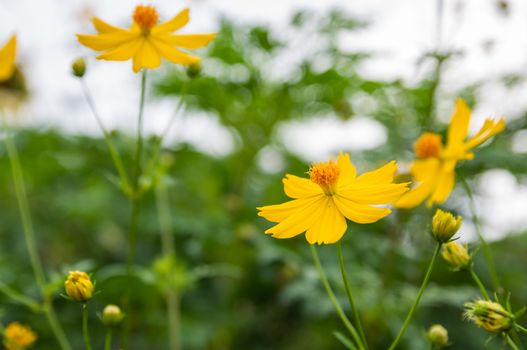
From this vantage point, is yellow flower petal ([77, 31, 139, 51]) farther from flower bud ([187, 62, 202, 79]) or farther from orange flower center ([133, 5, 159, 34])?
flower bud ([187, 62, 202, 79])

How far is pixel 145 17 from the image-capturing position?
2.93 ft

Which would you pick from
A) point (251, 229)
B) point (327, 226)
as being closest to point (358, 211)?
point (327, 226)

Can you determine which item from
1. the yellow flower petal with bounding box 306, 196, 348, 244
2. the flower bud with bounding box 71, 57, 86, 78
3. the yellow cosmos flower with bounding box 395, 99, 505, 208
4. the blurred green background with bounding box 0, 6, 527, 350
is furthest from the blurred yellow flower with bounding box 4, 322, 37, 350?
the yellow cosmos flower with bounding box 395, 99, 505, 208

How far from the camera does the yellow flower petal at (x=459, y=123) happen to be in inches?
27.2

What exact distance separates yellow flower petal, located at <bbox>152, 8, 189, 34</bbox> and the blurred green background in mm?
520

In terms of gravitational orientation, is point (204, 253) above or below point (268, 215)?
above

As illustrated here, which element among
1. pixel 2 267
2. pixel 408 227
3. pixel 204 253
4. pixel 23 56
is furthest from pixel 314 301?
pixel 23 56

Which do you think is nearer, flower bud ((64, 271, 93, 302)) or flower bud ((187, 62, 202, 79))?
flower bud ((64, 271, 93, 302))

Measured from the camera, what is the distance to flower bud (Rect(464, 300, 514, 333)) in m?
0.62

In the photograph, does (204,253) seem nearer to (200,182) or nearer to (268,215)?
(200,182)

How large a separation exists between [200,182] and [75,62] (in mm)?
1189

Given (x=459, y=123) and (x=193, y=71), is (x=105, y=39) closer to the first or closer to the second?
(x=193, y=71)

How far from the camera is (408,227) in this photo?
1692mm

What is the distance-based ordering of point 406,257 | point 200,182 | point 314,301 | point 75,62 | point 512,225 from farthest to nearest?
1. point 200,182
2. point 512,225
3. point 406,257
4. point 314,301
5. point 75,62
